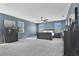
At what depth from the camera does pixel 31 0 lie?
2680 millimetres

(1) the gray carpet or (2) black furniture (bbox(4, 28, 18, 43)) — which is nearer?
(1) the gray carpet

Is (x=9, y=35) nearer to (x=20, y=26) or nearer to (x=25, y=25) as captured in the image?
(x=20, y=26)

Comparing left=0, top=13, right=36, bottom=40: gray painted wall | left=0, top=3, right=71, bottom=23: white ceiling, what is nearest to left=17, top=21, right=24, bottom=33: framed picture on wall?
left=0, top=13, right=36, bottom=40: gray painted wall

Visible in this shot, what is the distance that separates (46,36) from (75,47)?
6651 mm

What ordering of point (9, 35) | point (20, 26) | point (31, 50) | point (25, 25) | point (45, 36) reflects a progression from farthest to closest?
point (25, 25), point (20, 26), point (45, 36), point (9, 35), point (31, 50)

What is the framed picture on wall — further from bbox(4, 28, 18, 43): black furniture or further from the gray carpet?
the gray carpet

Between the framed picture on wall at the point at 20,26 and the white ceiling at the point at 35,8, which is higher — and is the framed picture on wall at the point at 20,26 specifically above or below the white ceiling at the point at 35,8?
below

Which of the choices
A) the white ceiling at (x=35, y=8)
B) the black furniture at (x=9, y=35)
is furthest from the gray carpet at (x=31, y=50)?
the white ceiling at (x=35, y=8)

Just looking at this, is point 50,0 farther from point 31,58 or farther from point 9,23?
point 9,23

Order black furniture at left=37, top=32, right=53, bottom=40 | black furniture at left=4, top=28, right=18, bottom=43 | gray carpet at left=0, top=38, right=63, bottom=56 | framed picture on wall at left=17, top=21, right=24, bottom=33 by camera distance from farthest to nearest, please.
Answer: framed picture on wall at left=17, top=21, right=24, bottom=33
black furniture at left=37, top=32, right=53, bottom=40
black furniture at left=4, top=28, right=18, bottom=43
gray carpet at left=0, top=38, right=63, bottom=56

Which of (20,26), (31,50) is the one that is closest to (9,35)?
(20,26)

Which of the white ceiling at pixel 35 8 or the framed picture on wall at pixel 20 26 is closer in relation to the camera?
the white ceiling at pixel 35 8

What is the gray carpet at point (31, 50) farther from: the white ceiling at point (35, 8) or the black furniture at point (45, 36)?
the black furniture at point (45, 36)

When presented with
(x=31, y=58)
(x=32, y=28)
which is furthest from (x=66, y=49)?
(x=32, y=28)
